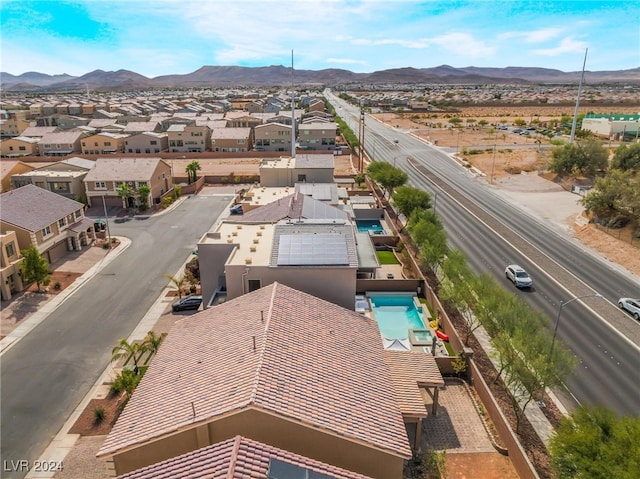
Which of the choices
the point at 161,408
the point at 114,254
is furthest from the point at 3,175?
the point at 161,408

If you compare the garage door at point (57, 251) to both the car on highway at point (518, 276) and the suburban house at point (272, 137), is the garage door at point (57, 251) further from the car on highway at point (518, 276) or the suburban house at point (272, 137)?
the suburban house at point (272, 137)

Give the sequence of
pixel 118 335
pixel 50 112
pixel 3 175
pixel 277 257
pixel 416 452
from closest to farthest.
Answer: pixel 416 452 < pixel 277 257 < pixel 118 335 < pixel 3 175 < pixel 50 112

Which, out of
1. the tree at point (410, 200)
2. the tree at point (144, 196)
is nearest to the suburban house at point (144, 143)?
the tree at point (144, 196)

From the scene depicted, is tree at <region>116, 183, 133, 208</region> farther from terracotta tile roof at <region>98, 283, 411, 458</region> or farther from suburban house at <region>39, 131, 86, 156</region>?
suburban house at <region>39, 131, 86, 156</region>

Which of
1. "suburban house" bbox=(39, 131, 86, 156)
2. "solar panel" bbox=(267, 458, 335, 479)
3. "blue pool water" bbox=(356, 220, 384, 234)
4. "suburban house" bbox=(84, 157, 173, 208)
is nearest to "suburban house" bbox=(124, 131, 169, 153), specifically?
"suburban house" bbox=(39, 131, 86, 156)

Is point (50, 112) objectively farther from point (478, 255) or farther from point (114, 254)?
point (478, 255)
